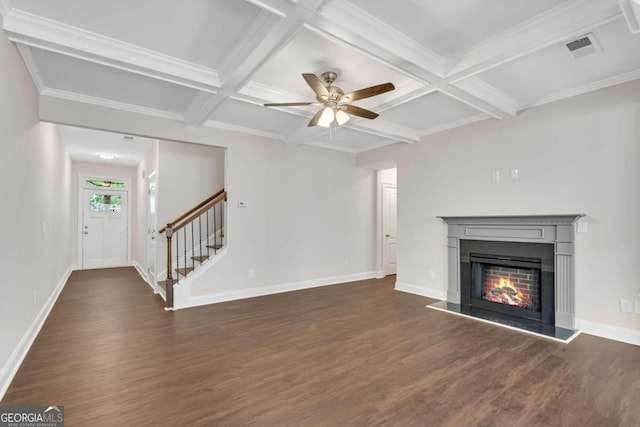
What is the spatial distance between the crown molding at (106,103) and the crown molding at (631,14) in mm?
4614

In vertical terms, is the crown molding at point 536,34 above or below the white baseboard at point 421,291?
above

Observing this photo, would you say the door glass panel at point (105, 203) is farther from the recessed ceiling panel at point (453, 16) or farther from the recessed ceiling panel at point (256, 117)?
the recessed ceiling panel at point (453, 16)

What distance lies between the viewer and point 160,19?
238 cm

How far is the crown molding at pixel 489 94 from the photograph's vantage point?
10.9 ft

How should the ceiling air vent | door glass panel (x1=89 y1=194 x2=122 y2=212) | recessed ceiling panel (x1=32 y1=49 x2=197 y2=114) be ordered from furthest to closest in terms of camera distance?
door glass panel (x1=89 y1=194 x2=122 y2=212) → recessed ceiling panel (x1=32 y1=49 x2=197 y2=114) → the ceiling air vent

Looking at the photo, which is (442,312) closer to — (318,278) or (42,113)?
(318,278)

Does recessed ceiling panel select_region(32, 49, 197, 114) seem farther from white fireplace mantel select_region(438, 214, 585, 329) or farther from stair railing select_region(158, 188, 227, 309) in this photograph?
white fireplace mantel select_region(438, 214, 585, 329)

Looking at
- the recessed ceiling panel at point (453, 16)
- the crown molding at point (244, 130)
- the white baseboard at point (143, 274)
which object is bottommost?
the white baseboard at point (143, 274)

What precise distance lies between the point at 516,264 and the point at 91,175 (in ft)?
32.1

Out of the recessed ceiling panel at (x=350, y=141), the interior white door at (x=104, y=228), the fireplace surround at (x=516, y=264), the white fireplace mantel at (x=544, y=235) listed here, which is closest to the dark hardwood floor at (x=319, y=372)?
the white fireplace mantel at (x=544, y=235)

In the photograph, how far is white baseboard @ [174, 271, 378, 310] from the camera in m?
4.63

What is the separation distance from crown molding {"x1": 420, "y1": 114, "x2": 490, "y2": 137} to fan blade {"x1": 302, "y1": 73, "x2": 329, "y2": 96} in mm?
2589

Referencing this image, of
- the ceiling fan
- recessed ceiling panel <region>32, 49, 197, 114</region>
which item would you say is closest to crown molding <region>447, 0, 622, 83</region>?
the ceiling fan

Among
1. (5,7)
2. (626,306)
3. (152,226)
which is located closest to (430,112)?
(626,306)
